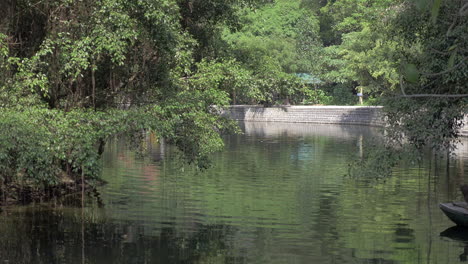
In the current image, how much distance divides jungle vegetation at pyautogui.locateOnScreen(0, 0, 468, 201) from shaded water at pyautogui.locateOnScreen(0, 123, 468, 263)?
155 cm

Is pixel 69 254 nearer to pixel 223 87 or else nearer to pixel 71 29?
pixel 71 29

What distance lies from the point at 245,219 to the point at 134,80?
6.26 metres

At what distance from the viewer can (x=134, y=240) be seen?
19031 mm

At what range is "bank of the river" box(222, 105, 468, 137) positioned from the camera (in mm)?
67812

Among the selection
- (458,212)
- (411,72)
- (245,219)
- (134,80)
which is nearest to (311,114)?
(134,80)

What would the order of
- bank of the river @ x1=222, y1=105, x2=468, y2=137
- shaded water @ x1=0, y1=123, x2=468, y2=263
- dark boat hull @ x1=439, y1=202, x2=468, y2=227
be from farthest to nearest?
1. bank of the river @ x1=222, y1=105, x2=468, y2=137
2. dark boat hull @ x1=439, y1=202, x2=468, y2=227
3. shaded water @ x1=0, y1=123, x2=468, y2=263

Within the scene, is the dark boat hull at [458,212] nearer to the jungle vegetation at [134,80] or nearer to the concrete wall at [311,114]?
the jungle vegetation at [134,80]

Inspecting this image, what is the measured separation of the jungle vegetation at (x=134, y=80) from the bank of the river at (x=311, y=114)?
40.3 metres

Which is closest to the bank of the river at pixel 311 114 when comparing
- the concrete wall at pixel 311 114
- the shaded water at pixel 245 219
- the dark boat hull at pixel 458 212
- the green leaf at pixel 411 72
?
the concrete wall at pixel 311 114

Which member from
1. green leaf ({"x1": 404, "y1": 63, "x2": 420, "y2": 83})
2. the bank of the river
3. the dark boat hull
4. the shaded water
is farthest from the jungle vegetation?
the bank of the river

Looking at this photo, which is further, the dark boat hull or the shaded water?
the dark boat hull

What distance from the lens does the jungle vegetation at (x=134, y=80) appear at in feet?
66.9

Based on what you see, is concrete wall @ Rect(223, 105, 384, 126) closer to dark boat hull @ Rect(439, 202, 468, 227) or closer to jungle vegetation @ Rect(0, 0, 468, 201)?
jungle vegetation @ Rect(0, 0, 468, 201)

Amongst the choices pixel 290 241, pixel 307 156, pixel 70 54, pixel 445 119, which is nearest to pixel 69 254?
pixel 290 241
